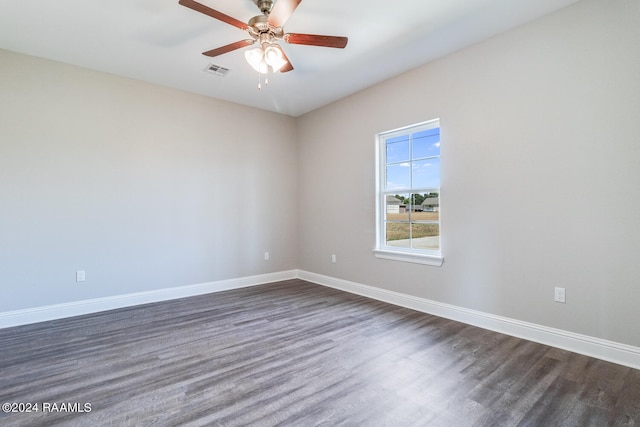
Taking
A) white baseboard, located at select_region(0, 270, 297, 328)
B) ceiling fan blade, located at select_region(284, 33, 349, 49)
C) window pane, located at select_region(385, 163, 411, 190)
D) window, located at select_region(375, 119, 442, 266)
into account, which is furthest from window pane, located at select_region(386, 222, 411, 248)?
ceiling fan blade, located at select_region(284, 33, 349, 49)

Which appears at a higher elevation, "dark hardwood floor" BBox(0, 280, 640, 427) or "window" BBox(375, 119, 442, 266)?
"window" BBox(375, 119, 442, 266)

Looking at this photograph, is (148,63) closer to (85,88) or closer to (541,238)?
(85,88)

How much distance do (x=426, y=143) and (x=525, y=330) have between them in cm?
213

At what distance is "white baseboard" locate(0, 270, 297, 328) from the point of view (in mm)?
3134

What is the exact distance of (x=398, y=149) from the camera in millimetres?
3910

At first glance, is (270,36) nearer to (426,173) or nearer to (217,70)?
(217,70)

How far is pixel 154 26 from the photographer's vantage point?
271cm

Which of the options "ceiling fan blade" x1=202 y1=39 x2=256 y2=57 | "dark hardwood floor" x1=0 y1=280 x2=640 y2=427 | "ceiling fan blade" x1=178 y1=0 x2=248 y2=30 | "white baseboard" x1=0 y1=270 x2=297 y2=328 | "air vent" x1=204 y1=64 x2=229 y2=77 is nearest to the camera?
"dark hardwood floor" x1=0 y1=280 x2=640 y2=427

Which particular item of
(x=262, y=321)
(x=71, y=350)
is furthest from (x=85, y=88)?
(x=262, y=321)

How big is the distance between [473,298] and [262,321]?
84.8 inches

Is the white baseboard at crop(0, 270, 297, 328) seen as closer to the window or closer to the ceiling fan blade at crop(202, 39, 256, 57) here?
the window

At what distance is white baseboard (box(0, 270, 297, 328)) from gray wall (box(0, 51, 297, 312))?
0.23 feet

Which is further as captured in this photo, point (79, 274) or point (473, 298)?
point (79, 274)

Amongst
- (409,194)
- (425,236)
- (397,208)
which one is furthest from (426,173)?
(425,236)
